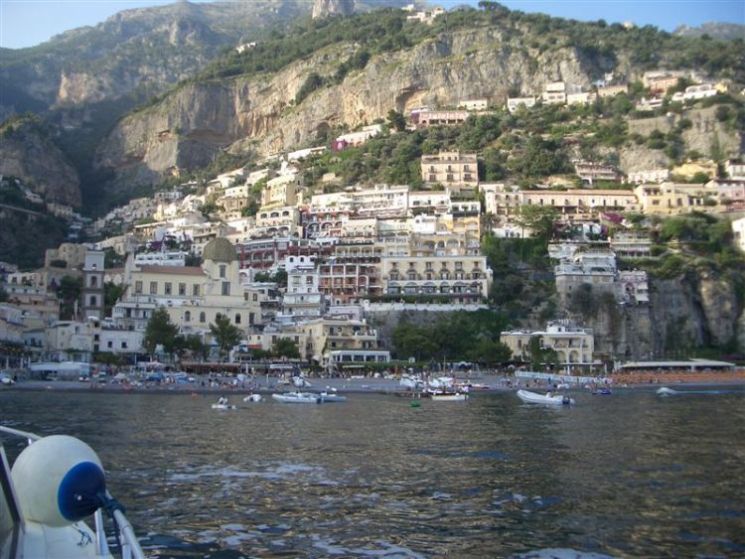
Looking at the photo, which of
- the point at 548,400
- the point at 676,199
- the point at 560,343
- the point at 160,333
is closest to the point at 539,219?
the point at 676,199

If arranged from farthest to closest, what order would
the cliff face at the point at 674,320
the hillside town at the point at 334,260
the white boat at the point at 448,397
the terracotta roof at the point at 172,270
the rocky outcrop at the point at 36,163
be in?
the rocky outcrop at the point at 36,163 → the terracotta roof at the point at 172,270 → the cliff face at the point at 674,320 → the hillside town at the point at 334,260 → the white boat at the point at 448,397

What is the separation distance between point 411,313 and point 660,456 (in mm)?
50995

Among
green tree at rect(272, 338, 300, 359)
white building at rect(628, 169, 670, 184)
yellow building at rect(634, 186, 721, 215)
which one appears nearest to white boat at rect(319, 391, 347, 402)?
green tree at rect(272, 338, 300, 359)

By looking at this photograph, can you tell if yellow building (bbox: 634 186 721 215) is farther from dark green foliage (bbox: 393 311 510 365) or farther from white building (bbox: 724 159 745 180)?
dark green foliage (bbox: 393 311 510 365)

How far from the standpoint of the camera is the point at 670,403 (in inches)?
1972

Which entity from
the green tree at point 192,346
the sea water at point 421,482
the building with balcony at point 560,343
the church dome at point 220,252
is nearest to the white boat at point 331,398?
the sea water at point 421,482

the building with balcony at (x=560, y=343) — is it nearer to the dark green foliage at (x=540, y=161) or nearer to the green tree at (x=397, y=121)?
the dark green foliage at (x=540, y=161)

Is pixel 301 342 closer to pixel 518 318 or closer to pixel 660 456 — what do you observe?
pixel 518 318

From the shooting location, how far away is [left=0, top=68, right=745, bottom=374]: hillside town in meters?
73.6

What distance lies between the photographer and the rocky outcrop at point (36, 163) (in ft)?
412

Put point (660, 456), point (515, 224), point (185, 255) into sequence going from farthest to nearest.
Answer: point (185, 255) < point (515, 224) < point (660, 456)

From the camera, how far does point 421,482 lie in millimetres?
21547

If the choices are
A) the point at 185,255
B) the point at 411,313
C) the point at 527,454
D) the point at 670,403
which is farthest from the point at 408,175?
the point at 527,454

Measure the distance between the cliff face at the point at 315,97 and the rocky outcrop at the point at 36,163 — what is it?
47.2ft
